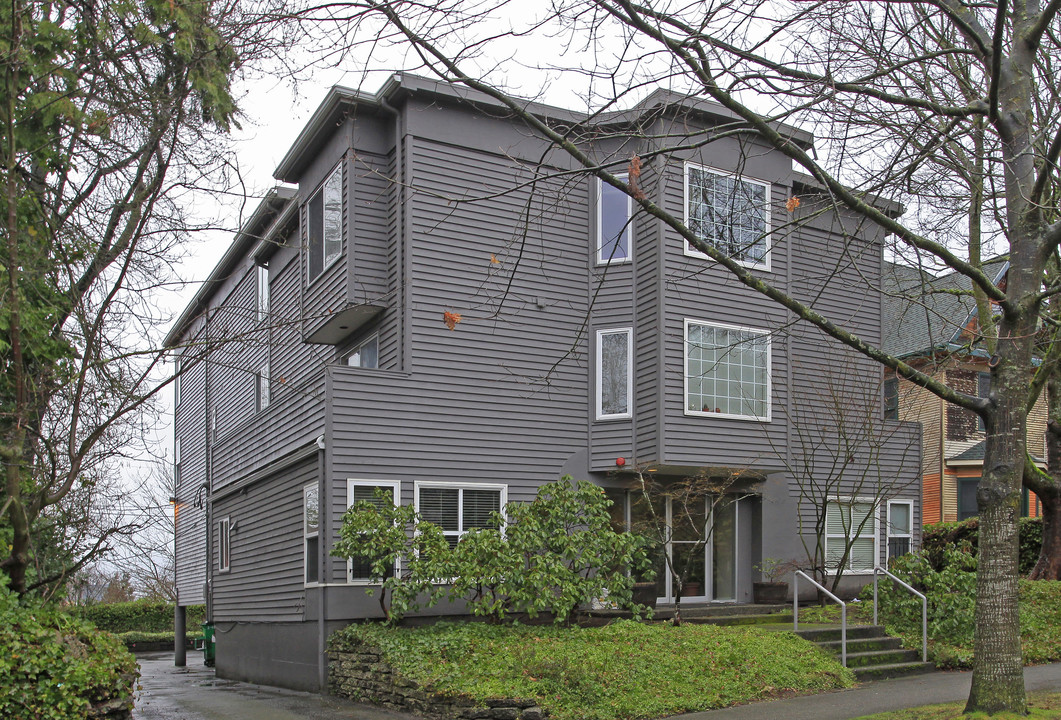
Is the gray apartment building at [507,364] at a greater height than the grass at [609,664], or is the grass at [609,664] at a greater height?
the gray apartment building at [507,364]

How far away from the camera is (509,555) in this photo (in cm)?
1375

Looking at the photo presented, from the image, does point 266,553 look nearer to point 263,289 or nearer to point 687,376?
point 263,289

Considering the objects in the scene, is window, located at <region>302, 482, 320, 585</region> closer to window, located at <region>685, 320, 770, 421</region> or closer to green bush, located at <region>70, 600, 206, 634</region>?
window, located at <region>685, 320, 770, 421</region>

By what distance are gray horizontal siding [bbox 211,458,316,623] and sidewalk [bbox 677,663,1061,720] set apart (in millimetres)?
7704

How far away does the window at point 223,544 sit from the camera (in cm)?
2127

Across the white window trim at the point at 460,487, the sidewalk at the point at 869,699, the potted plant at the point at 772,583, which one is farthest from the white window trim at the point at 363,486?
the potted plant at the point at 772,583

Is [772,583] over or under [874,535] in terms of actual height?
under

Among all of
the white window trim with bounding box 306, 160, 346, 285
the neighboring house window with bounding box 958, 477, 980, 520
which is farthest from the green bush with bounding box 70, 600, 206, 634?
the neighboring house window with bounding box 958, 477, 980, 520

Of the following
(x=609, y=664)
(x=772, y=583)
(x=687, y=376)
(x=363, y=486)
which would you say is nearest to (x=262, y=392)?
(x=363, y=486)

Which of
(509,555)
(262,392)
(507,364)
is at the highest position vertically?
(507,364)

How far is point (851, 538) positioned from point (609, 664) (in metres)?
8.96

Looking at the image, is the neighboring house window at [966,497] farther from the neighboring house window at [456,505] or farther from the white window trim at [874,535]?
the neighboring house window at [456,505]

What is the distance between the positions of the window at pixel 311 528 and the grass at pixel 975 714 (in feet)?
29.3

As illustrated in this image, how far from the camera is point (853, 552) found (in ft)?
63.1
